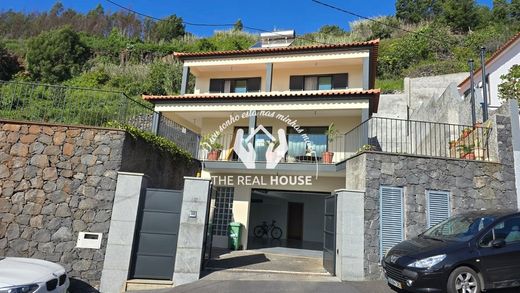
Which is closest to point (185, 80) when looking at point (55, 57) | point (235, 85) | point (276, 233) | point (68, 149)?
point (235, 85)

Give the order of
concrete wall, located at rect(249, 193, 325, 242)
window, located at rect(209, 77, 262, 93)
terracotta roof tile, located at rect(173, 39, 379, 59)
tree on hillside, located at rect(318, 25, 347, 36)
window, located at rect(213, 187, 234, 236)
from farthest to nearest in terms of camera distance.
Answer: tree on hillside, located at rect(318, 25, 347, 36)
concrete wall, located at rect(249, 193, 325, 242)
window, located at rect(209, 77, 262, 93)
terracotta roof tile, located at rect(173, 39, 379, 59)
window, located at rect(213, 187, 234, 236)

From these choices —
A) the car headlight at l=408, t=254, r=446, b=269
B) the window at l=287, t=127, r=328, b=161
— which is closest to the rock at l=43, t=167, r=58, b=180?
the car headlight at l=408, t=254, r=446, b=269

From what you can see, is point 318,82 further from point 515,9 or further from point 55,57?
point 515,9

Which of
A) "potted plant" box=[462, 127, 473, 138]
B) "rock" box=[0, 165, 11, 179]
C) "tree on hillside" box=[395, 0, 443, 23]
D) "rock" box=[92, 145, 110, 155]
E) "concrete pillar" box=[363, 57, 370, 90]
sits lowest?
"rock" box=[0, 165, 11, 179]

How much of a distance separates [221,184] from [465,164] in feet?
31.1

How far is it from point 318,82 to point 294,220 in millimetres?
8762

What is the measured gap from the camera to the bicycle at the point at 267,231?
1989 cm

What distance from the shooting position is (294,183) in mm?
14320

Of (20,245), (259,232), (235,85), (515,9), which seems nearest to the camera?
(20,245)

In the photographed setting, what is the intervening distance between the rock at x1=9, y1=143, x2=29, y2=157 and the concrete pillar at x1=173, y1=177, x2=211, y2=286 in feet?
12.6

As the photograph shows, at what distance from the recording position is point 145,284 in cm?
761

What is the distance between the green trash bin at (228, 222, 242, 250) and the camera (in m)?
13.7

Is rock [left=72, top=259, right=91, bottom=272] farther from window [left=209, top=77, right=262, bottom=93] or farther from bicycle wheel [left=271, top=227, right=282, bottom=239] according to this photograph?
bicycle wheel [left=271, top=227, right=282, bottom=239]

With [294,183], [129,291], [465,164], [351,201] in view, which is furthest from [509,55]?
[129,291]
